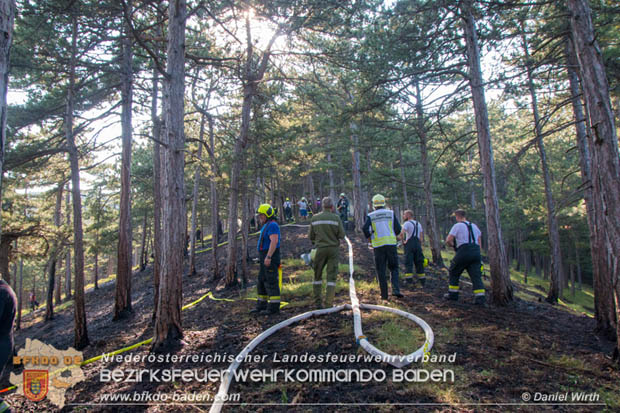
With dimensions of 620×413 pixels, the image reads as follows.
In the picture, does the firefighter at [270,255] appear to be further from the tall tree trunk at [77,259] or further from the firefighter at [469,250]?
the tall tree trunk at [77,259]

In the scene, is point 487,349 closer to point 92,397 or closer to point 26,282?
point 92,397

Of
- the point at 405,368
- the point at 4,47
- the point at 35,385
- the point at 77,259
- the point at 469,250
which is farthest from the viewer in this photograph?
the point at 77,259

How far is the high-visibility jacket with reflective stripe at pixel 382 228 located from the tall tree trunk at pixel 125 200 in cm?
757

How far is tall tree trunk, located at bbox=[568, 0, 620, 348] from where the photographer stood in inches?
164

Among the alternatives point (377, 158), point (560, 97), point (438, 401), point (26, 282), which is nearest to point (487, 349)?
point (438, 401)

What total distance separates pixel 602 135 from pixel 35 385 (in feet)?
27.6

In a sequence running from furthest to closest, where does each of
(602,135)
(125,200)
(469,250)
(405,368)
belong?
(125,200) < (469,250) < (602,135) < (405,368)

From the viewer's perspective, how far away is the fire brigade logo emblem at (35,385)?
446 centimetres

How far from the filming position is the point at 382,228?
736cm

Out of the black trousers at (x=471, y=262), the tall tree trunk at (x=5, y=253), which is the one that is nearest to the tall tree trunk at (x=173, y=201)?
the black trousers at (x=471, y=262)

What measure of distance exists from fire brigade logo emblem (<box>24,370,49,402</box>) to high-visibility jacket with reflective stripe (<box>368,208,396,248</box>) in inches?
239

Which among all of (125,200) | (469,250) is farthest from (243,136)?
(469,250)

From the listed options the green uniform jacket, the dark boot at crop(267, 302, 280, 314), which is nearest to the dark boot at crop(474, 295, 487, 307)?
the green uniform jacket

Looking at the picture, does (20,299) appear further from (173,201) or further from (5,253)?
(173,201)
